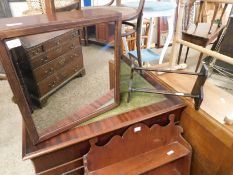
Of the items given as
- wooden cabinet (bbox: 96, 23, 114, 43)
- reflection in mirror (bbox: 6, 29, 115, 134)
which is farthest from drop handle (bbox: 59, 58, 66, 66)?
wooden cabinet (bbox: 96, 23, 114, 43)

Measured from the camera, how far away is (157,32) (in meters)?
2.97

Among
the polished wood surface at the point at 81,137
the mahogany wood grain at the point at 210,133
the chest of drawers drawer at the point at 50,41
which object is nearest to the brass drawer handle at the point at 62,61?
the chest of drawers drawer at the point at 50,41

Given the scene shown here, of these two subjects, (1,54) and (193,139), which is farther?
(193,139)

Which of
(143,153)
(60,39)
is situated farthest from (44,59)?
(143,153)

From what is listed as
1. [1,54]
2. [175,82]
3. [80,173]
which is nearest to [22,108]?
[1,54]

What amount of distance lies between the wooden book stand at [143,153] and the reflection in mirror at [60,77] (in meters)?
0.16

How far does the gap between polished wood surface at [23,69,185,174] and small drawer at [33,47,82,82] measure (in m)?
0.50

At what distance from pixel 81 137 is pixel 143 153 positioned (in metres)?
0.34

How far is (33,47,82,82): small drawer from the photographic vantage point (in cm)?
114

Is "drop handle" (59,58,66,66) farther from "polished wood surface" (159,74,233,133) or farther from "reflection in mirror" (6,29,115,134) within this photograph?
"polished wood surface" (159,74,233,133)

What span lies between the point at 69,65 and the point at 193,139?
2.80ft

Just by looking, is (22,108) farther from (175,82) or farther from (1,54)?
(175,82)

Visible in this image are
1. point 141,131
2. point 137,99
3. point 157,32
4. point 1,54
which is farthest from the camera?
point 157,32

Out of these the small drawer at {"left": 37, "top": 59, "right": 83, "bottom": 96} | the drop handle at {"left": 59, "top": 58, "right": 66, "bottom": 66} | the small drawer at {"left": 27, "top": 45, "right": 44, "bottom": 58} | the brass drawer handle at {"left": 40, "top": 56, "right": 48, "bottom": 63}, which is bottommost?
the small drawer at {"left": 37, "top": 59, "right": 83, "bottom": 96}
